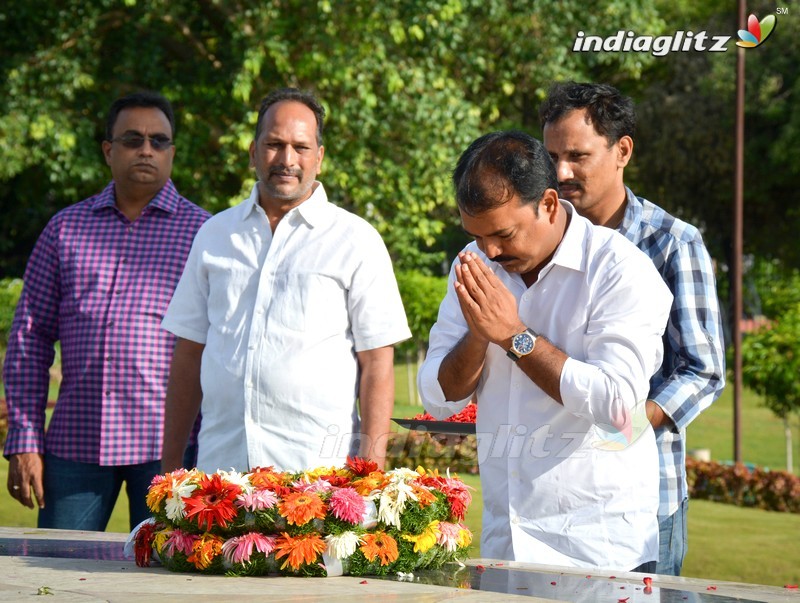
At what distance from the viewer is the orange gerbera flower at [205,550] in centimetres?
Result: 304

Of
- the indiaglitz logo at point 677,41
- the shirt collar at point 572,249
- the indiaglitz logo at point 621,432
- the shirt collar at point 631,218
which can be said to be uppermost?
the indiaglitz logo at point 677,41

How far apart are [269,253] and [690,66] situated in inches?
1041

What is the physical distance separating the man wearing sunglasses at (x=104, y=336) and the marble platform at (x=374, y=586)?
1.60 m

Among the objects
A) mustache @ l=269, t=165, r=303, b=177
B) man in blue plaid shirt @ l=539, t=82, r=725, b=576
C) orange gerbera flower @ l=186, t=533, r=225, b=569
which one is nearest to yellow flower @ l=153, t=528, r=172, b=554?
orange gerbera flower @ l=186, t=533, r=225, b=569

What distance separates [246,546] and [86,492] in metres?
2.19

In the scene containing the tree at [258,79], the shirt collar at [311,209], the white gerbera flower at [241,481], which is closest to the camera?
the white gerbera flower at [241,481]

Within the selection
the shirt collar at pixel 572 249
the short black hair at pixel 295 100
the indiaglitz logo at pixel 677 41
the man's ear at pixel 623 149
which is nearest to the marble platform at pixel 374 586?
the shirt collar at pixel 572 249

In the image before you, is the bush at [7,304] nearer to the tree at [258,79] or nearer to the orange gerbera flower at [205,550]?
the tree at [258,79]

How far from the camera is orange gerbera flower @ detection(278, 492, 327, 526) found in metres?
3.00

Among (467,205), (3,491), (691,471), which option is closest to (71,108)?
(3,491)

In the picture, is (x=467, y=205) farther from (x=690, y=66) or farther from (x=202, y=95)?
(x=690, y=66)

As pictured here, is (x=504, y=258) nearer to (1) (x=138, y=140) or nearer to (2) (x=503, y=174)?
(2) (x=503, y=174)

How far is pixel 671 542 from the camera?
3.71 metres

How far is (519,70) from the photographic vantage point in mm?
19609
